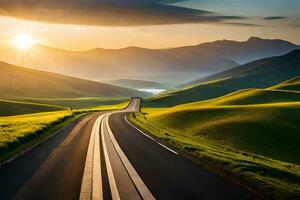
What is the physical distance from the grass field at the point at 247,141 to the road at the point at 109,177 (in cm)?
181

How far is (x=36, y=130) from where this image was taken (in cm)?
3744

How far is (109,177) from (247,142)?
31940mm

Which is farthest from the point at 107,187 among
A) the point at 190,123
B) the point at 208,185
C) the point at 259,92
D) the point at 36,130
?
the point at 259,92

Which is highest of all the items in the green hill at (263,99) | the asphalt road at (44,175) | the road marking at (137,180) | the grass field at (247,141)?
the green hill at (263,99)

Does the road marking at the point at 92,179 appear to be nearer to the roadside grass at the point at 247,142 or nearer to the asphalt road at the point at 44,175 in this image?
the asphalt road at the point at 44,175

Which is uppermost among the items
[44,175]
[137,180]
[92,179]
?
[137,180]

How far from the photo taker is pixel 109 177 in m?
16.7

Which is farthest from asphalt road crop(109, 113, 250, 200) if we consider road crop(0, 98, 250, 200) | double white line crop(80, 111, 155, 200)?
double white line crop(80, 111, 155, 200)

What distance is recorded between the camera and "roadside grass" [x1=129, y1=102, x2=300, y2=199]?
17469 mm

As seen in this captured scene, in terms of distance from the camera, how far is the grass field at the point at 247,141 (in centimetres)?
1761

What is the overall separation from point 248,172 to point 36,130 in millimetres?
24588

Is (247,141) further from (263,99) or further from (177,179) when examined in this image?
(263,99)

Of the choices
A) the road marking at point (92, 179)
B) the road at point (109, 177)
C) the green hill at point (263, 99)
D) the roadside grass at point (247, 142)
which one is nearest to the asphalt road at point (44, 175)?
the road at point (109, 177)

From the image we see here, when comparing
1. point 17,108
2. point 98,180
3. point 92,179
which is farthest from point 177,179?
point 17,108
